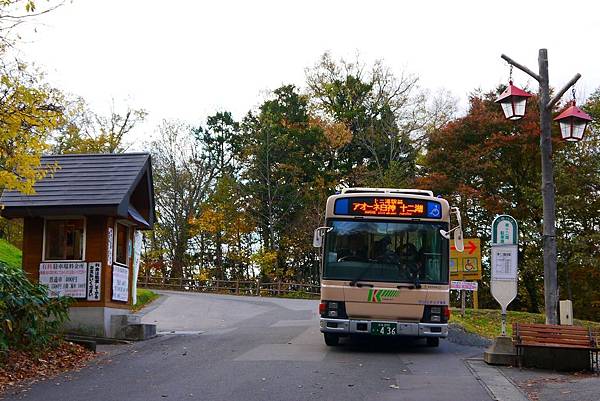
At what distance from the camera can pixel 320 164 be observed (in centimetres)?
4975

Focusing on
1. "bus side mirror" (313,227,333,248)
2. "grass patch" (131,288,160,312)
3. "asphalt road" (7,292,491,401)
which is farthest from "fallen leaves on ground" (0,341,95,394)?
"grass patch" (131,288,160,312)

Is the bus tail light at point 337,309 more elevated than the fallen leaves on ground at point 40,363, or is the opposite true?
the bus tail light at point 337,309

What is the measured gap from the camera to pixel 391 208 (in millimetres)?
14148

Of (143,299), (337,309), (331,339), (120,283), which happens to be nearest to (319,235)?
(337,309)

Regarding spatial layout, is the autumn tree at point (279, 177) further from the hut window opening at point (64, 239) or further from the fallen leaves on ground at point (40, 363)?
the fallen leaves on ground at point (40, 363)

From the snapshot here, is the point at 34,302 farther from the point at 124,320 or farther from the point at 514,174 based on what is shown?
the point at 514,174

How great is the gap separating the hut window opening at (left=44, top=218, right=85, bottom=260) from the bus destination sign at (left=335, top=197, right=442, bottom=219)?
6543 millimetres

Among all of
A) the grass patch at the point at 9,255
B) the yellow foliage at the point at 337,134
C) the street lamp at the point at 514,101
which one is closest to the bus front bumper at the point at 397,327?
the street lamp at the point at 514,101

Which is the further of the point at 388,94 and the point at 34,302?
the point at 388,94

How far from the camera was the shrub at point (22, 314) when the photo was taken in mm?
11922

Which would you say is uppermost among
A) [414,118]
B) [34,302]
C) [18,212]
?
[414,118]

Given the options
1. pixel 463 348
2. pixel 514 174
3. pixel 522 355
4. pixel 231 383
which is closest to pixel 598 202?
pixel 514 174

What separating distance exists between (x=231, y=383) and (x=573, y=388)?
190 inches

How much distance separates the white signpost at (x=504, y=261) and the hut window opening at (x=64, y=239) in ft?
31.0
